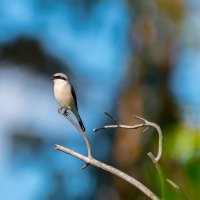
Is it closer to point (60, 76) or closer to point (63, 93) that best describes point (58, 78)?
point (60, 76)

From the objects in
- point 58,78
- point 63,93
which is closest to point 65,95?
point 63,93

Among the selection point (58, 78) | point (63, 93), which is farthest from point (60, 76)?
point (63, 93)

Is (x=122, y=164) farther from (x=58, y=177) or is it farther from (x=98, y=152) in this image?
(x=58, y=177)

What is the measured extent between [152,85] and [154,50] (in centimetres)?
61

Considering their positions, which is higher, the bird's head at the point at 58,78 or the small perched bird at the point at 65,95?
the bird's head at the point at 58,78

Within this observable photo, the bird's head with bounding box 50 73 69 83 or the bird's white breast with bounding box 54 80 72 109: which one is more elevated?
the bird's head with bounding box 50 73 69 83

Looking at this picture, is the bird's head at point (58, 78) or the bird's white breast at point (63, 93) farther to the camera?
the bird's head at point (58, 78)

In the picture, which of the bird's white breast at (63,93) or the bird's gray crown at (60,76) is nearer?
the bird's white breast at (63,93)

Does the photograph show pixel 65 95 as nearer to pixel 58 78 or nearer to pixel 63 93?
pixel 63 93

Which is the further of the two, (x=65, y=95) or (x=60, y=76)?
(x=60, y=76)

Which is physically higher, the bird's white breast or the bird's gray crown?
the bird's gray crown

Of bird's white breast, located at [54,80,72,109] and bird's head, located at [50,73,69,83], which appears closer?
bird's white breast, located at [54,80,72,109]

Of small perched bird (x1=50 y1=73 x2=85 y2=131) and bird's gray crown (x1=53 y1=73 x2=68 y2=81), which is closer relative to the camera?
small perched bird (x1=50 y1=73 x2=85 y2=131)

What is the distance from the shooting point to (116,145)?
11.9 meters
